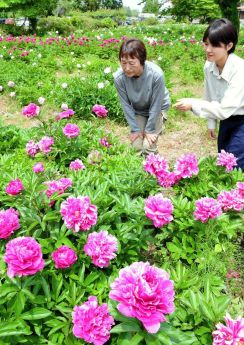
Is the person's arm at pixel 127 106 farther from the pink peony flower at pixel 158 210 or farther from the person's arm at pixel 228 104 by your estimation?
the pink peony flower at pixel 158 210

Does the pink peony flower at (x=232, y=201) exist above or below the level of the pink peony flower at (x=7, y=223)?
below

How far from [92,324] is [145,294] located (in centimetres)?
39

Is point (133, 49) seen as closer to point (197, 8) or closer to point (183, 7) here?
point (197, 8)

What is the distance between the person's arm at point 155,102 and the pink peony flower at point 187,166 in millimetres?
993

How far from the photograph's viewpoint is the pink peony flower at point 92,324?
54.2 inches

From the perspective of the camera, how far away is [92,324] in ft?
4.55

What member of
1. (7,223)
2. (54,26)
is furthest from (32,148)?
(54,26)

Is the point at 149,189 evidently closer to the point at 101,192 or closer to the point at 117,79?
the point at 101,192

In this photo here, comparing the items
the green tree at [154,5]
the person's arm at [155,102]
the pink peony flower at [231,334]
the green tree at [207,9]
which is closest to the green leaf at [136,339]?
the pink peony flower at [231,334]

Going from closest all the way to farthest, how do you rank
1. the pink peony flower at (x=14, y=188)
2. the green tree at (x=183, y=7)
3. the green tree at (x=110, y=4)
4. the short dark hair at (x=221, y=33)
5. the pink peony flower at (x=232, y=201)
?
the pink peony flower at (x=14, y=188), the pink peony flower at (x=232, y=201), the short dark hair at (x=221, y=33), the green tree at (x=183, y=7), the green tree at (x=110, y=4)

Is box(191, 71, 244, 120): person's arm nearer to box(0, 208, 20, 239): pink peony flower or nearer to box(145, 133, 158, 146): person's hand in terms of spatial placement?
box(145, 133, 158, 146): person's hand

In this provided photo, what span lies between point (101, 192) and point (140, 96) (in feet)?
4.41

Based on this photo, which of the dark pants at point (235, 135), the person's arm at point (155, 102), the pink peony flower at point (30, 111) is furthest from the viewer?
the person's arm at point (155, 102)

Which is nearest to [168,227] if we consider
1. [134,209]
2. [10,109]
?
[134,209]
